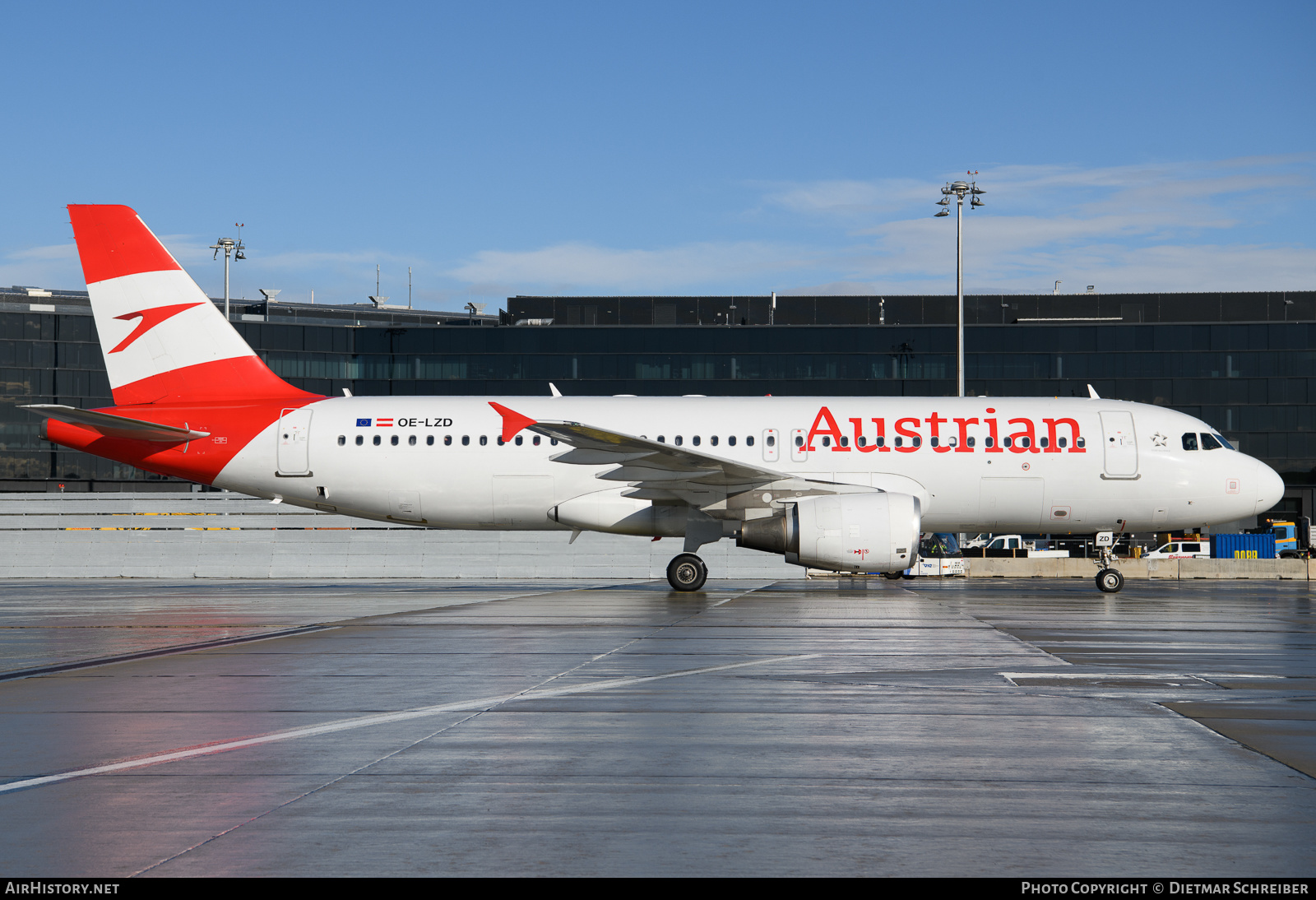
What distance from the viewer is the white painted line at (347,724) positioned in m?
6.05

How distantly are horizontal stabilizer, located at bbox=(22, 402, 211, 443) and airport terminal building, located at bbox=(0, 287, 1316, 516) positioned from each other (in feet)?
164

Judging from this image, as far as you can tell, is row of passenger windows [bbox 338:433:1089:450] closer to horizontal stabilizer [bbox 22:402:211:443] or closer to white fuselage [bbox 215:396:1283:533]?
white fuselage [bbox 215:396:1283:533]

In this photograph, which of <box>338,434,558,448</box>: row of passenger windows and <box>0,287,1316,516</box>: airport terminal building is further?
<box>0,287,1316,516</box>: airport terminal building

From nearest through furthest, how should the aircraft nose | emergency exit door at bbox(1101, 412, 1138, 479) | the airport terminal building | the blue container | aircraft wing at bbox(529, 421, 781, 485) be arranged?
aircraft wing at bbox(529, 421, 781, 485) → emergency exit door at bbox(1101, 412, 1138, 479) → the aircraft nose → the blue container → the airport terminal building

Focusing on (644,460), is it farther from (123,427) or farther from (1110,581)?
(123,427)

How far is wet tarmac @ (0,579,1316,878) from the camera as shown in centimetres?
461

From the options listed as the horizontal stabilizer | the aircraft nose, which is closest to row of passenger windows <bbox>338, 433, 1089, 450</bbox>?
the horizontal stabilizer

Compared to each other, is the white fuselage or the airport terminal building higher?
the airport terminal building

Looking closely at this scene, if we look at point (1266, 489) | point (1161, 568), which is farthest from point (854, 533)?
point (1161, 568)

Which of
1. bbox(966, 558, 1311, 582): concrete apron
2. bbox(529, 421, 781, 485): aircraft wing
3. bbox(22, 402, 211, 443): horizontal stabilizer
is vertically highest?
bbox(22, 402, 211, 443): horizontal stabilizer

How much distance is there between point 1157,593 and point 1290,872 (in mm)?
20423

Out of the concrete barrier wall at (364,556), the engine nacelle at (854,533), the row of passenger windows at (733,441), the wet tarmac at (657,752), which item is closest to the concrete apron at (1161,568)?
the concrete barrier wall at (364,556)

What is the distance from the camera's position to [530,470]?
22.3m

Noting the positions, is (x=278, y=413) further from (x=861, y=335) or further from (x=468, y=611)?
(x=861, y=335)
